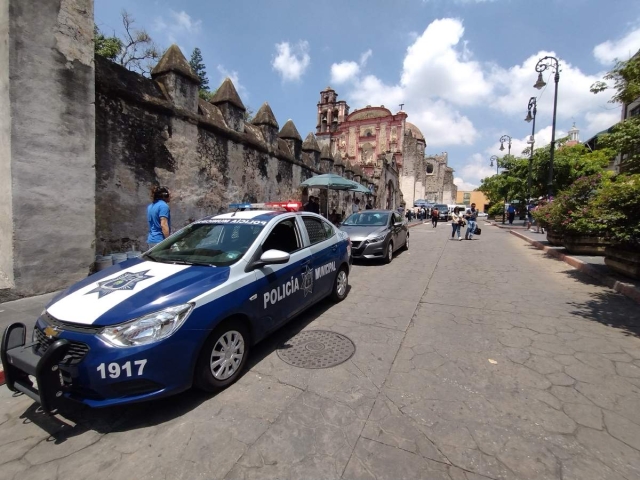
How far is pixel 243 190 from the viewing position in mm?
10422

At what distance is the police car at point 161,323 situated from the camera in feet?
7.73

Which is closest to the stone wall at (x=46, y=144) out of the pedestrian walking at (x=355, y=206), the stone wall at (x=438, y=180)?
the pedestrian walking at (x=355, y=206)

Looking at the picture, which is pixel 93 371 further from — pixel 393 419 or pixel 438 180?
pixel 438 180

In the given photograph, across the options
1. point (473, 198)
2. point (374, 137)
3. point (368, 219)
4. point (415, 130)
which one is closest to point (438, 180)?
point (415, 130)

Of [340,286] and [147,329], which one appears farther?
[340,286]

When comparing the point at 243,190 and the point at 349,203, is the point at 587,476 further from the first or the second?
the point at 349,203

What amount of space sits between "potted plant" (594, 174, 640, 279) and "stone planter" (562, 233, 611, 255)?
3640mm

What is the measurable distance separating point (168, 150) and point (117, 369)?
21.0ft

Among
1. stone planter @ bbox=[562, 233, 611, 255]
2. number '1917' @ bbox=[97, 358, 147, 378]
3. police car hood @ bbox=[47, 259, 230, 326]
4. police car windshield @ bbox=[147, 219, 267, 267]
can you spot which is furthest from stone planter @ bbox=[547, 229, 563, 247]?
number '1917' @ bbox=[97, 358, 147, 378]

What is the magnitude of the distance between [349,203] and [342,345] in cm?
1816

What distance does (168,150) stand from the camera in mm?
7562

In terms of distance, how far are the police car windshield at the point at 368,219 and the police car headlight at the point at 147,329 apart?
7.81 m

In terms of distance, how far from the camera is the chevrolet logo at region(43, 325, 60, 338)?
2.50m

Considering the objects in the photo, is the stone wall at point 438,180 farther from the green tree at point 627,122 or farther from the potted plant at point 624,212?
the green tree at point 627,122
